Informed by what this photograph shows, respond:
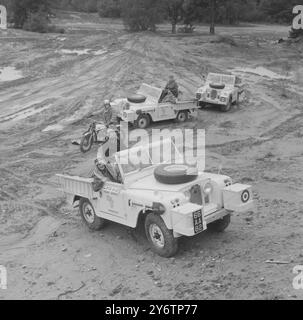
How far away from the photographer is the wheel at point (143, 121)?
1939 centimetres

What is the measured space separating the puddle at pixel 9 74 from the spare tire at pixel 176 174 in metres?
21.3

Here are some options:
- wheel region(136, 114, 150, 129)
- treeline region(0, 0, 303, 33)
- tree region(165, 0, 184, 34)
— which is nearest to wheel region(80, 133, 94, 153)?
wheel region(136, 114, 150, 129)

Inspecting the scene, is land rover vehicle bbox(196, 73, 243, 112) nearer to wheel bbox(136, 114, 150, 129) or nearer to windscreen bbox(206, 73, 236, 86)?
windscreen bbox(206, 73, 236, 86)

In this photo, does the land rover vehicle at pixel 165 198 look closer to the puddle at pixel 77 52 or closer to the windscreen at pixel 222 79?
the windscreen at pixel 222 79

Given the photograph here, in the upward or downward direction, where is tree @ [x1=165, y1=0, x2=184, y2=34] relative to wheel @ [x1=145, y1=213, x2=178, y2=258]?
upward

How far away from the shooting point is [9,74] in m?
30.6

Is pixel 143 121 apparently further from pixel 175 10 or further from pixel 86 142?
pixel 175 10

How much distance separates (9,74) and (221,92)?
13434mm

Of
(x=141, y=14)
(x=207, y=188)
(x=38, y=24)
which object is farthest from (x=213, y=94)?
(x=38, y=24)

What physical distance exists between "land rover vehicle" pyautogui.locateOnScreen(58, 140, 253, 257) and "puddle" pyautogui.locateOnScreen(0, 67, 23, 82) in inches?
798

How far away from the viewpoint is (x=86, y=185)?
10539mm

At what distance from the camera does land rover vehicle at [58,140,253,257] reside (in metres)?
8.89

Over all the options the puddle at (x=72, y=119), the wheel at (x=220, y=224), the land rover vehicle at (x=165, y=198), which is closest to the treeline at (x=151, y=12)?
the puddle at (x=72, y=119)
